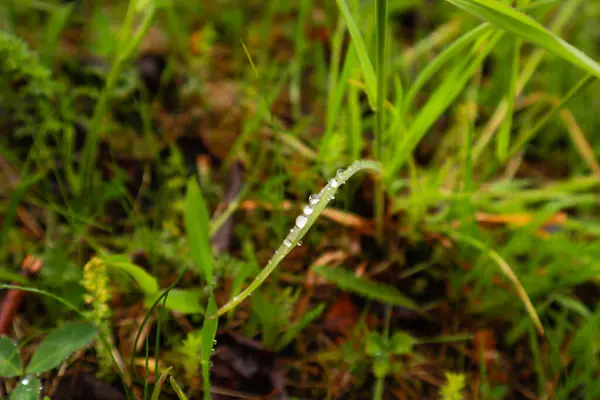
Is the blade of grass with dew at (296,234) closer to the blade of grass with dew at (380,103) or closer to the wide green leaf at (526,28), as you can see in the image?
the blade of grass with dew at (380,103)

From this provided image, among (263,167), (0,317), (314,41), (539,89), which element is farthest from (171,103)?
(539,89)

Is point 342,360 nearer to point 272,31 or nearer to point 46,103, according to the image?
point 46,103

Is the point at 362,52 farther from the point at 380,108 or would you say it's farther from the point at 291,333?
the point at 291,333

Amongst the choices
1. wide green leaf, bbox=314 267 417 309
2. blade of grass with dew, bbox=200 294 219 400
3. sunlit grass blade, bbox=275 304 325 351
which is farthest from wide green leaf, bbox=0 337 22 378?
wide green leaf, bbox=314 267 417 309

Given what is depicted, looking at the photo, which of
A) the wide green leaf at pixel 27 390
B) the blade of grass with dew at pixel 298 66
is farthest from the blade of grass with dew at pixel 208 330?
the blade of grass with dew at pixel 298 66

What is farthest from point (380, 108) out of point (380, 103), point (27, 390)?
point (27, 390)
